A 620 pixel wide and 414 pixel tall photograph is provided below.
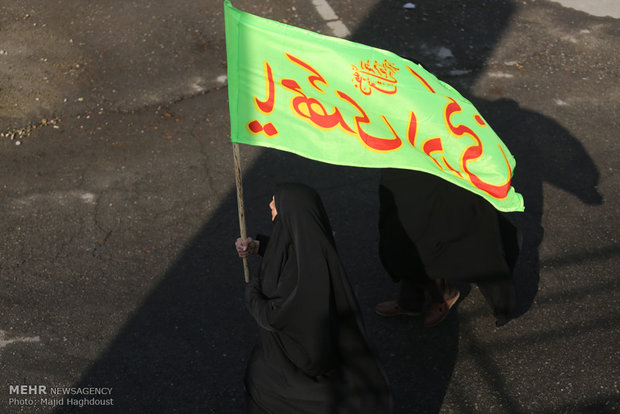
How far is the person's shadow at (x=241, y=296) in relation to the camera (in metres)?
4.77

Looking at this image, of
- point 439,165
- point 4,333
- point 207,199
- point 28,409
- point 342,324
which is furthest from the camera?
point 207,199

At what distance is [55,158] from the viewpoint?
22.3ft

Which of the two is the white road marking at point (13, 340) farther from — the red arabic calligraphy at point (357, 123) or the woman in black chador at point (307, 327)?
the red arabic calligraphy at point (357, 123)

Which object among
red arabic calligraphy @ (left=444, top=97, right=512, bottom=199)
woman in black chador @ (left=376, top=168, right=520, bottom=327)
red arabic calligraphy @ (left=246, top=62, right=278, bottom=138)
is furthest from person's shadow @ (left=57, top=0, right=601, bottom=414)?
red arabic calligraphy @ (left=246, top=62, right=278, bottom=138)

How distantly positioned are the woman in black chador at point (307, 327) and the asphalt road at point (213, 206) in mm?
1104

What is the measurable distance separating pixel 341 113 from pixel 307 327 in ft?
4.27

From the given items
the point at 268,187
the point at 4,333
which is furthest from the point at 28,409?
the point at 268,187

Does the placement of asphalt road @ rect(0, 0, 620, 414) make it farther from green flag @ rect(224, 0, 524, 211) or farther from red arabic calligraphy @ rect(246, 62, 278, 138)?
red arabic calligraphy @ rect(246, 62, 278, 138)

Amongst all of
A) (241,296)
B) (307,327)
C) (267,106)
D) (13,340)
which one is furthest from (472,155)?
(13,340)

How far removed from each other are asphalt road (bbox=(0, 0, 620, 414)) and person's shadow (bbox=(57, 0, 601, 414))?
16 mm

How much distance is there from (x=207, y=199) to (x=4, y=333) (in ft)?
6.75

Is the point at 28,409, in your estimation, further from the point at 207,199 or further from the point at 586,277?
the point at 586,277

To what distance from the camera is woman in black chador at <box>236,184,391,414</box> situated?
11.1ft

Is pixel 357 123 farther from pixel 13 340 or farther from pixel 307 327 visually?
pixel 13 340
